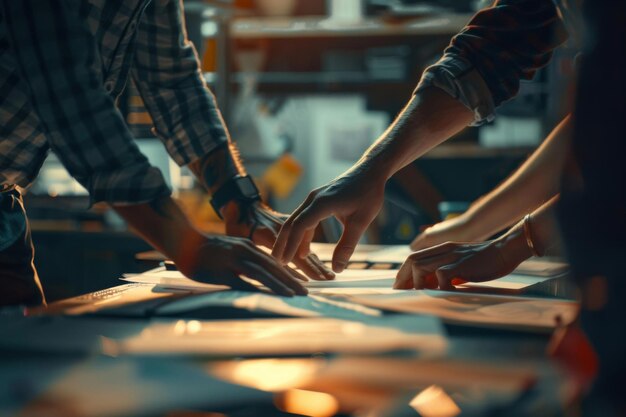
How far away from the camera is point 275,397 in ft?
1.09

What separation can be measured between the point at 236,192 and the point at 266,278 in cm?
31

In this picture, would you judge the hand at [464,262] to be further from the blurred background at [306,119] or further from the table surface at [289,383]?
the blurred background at [306,119]

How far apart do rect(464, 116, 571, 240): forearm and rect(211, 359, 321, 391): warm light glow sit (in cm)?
66

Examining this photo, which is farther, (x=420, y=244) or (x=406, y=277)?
(x=420, y=244)

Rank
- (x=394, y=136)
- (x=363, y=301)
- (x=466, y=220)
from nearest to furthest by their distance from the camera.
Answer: (x=363, y=301) < (x=394, y=136) < (x=466, y=220)

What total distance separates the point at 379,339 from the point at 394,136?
1.24ft

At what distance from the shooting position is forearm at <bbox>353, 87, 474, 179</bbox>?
760 millimetres

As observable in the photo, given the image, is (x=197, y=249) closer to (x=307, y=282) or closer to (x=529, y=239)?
(x=307, y=282)

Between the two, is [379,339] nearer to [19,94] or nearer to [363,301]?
[363,301]

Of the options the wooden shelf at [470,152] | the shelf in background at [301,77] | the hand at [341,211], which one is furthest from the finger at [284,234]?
the shelf in background at [301,77]

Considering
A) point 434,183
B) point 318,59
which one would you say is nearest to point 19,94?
point 434,183

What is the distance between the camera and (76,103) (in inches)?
25.9

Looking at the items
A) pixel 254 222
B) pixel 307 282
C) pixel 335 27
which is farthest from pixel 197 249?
pixel 335 27

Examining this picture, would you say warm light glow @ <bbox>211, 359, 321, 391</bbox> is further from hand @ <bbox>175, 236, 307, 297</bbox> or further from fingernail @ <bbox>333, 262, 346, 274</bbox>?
fingernail @ <bbox>333, 262, 346, 274</bbox>
